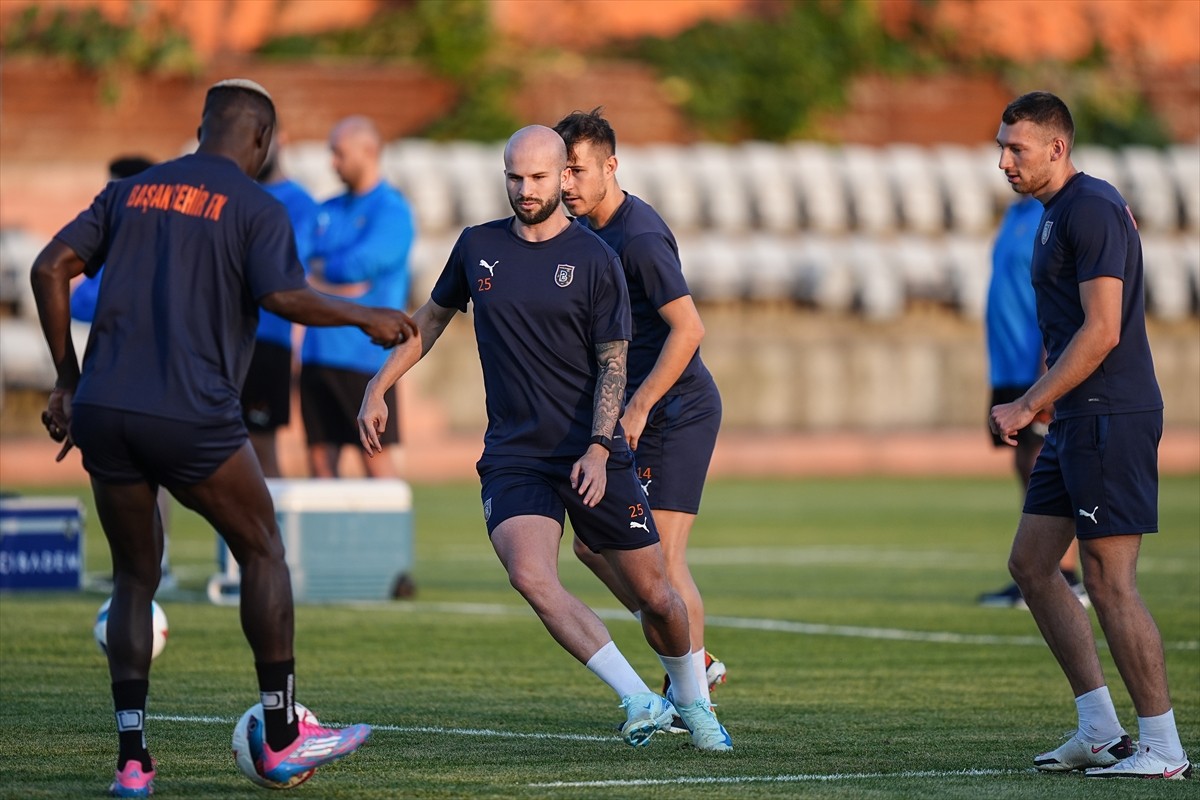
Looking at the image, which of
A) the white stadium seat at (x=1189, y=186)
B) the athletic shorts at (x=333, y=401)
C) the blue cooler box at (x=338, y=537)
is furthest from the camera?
the white stadium seat at (x=1189, y=186)

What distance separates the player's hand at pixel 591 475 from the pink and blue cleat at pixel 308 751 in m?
1.08

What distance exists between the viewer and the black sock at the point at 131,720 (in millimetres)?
5973

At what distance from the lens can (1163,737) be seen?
21.4 ft

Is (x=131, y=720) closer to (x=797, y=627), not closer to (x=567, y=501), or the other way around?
(x=567, y=501)

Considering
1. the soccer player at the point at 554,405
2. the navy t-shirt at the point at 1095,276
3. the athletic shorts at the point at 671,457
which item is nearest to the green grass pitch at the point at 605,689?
the soccer player at the point at 554,405

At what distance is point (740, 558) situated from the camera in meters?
14.7

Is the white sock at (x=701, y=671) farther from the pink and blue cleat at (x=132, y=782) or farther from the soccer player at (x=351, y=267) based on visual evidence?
the soccer player at (x=351, y=267)

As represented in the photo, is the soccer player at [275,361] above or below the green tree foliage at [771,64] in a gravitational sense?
below

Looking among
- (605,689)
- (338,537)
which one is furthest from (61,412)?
(338,537)

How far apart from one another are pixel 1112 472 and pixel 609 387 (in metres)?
1.69

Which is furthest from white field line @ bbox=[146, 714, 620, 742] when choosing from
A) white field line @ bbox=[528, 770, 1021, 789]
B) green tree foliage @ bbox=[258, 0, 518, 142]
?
green tree foliage @ bbox=[258, 0, 518, 142]

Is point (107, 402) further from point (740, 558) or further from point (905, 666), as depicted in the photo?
point (740, 558)

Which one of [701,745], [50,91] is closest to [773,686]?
[701,745]

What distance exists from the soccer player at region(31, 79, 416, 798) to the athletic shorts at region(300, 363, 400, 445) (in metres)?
5.50
